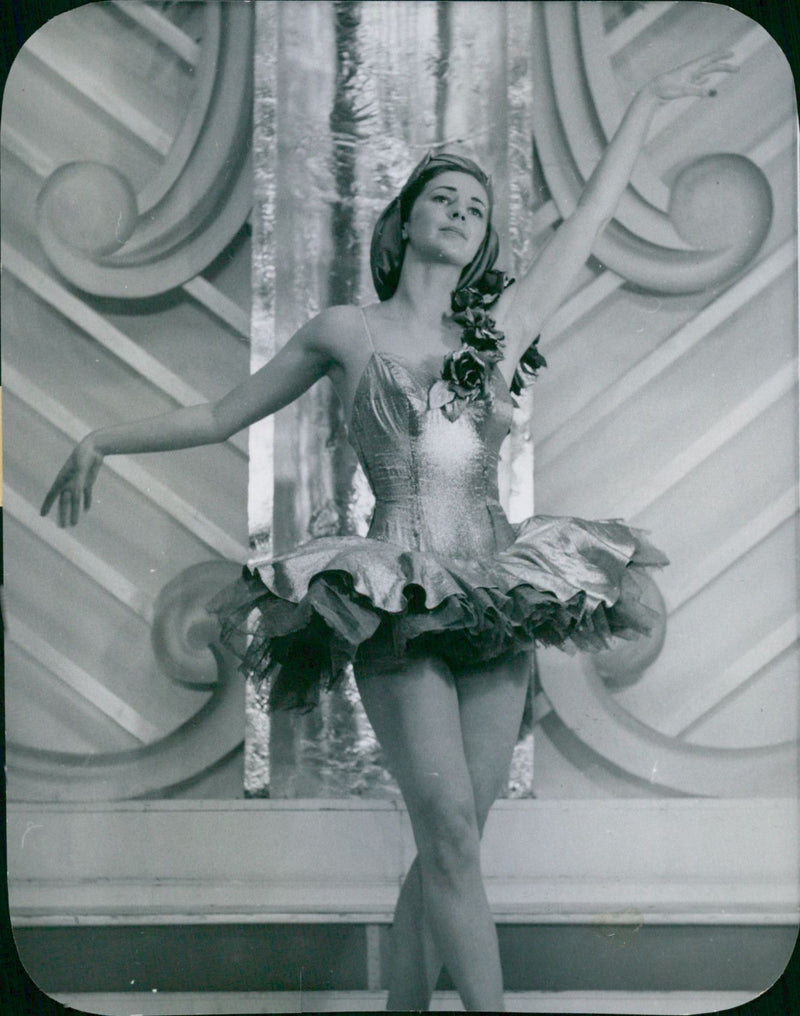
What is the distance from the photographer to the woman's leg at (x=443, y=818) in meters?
2.15

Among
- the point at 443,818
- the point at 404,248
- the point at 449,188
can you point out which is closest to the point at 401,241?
the point at 404,248

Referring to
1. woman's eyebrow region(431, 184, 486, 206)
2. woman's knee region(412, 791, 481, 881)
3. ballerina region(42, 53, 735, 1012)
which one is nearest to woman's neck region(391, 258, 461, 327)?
ballerina region(42, 53, 735, 1012)

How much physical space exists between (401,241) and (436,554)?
551 millimetres

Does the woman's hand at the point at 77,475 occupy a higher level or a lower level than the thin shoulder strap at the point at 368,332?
lower

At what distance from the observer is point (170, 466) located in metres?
2.88

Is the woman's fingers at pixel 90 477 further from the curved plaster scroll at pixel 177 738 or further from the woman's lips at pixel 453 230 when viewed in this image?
the woman's lips at pixel 453 230

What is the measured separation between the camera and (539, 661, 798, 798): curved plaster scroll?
282 cm

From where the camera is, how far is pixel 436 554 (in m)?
2.24

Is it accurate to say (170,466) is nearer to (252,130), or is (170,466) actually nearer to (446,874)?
(252,130)

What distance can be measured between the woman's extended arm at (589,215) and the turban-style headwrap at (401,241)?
0.07 metres

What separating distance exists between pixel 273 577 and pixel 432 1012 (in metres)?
0.75

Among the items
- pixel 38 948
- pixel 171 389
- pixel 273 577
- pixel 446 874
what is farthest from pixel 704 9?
pixel 38 948

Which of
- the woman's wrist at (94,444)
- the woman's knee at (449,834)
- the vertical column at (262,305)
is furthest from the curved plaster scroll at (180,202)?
the woman's knee at (449,834)

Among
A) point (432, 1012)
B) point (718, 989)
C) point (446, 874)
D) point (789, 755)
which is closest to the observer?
point (446, 874)
